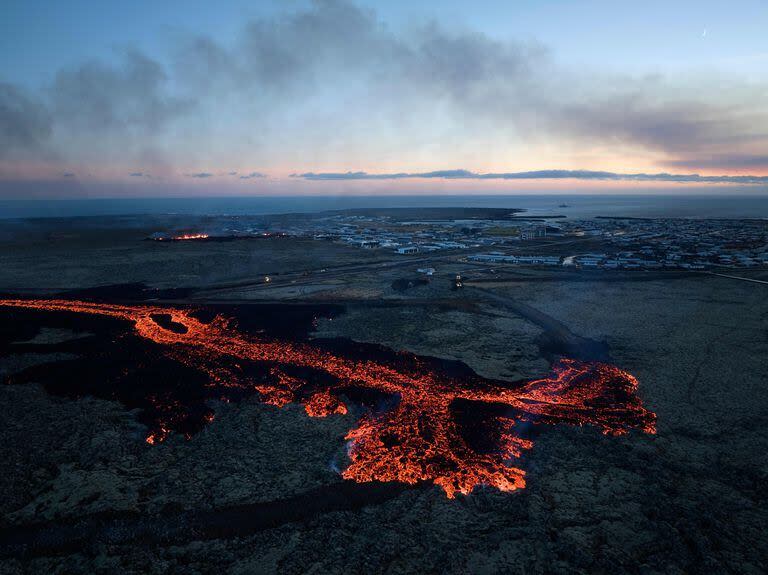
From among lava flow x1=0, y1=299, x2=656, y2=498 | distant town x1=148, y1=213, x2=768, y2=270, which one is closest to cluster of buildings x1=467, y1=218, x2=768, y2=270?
distant town x1=148, y1=213, x2=768, y2=270

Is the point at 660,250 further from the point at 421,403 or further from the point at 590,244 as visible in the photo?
the point at 421,403

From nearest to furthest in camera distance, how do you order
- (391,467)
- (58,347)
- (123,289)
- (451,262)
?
(391,467)
(58,347)
(123,289)
(451,262)

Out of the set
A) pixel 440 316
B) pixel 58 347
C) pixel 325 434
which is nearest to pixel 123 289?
pixel 58 347

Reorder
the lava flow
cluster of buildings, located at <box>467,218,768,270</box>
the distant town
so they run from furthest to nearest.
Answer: the distant town
cluster of buildings, located at <box>467,218,768,270</box>
the lava flow

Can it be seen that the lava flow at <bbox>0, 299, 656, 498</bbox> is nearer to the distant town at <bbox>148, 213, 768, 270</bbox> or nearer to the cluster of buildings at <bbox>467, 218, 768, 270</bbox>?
the cluster of buildings at <bbox>467, 218, 768, 270</bbox>

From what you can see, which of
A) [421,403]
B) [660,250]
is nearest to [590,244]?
[660,250]

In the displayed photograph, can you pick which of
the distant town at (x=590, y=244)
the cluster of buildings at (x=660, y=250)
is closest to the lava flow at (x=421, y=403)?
the cluster of buildings at (x=660, y=250)

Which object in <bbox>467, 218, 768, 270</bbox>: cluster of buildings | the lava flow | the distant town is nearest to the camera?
the lava flow

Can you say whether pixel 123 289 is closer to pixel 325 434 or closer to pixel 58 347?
pixel 58 347
